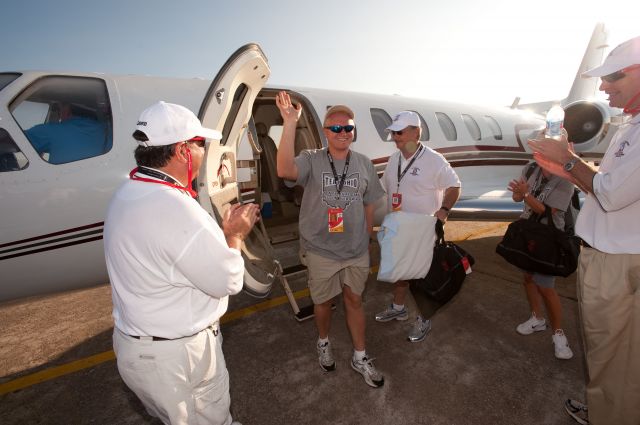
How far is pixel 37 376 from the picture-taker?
11.6 feet

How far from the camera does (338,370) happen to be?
3318mm

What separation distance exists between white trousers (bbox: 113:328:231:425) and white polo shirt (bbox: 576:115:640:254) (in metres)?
2.22

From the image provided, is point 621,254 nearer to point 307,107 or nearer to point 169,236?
point 169,236

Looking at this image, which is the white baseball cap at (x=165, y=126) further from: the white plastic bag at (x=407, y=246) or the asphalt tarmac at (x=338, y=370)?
the asphalt tarmac at (x=338, y=370)

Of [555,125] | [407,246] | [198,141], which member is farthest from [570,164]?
[198,141]

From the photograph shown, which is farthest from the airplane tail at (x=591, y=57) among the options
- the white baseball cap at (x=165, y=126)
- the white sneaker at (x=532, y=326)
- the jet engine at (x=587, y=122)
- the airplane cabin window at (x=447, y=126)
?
the white baseball cap at (x=165, y=126)

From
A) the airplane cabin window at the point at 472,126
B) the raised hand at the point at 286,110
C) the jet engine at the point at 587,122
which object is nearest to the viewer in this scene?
the raised hand at the point at 286,110

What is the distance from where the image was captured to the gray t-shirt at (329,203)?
2920 millimetres

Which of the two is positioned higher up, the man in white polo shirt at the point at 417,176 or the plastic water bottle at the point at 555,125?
the plastic water bottle at the point at 555,125

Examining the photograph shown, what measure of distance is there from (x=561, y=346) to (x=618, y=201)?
81.9 inches

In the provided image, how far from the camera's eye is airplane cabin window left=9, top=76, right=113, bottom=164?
9.80 ft

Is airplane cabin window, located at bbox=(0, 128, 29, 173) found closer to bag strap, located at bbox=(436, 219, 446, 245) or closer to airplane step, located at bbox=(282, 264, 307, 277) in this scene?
airplane step, located at bbox=(282, 264, 307, 277)

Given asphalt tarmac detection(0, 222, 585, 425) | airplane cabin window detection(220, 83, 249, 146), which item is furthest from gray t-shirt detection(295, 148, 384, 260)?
asphalt tarmac detection(0, 222, 585, 425)

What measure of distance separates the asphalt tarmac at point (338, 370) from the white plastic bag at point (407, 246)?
3.02ft
